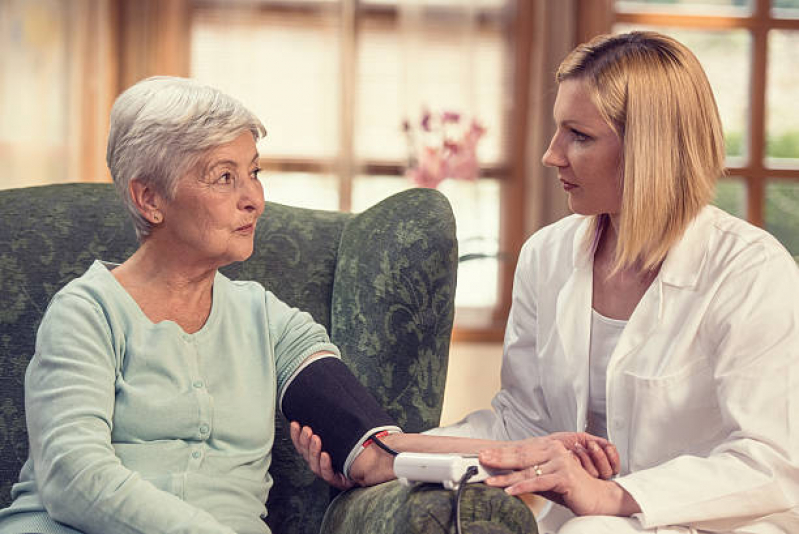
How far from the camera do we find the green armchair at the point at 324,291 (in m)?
1.87

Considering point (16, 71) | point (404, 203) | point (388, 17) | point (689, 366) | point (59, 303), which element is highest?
point (388, 17)

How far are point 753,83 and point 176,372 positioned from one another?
129 inches

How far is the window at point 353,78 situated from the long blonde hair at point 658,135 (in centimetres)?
220

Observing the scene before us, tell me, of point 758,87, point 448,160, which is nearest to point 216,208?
point 448,160

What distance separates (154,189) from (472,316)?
261cm

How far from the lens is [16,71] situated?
382 cm

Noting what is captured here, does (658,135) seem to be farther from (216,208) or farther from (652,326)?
(216,208)

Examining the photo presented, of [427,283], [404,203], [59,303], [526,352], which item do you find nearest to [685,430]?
[526,352]

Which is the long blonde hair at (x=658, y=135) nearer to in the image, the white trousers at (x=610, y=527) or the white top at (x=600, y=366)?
the white top at (x=600, y=366)

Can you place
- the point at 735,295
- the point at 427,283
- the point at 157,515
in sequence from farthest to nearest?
1. the point at 427,283
2. the point at 735,295
3. the point at 157,515

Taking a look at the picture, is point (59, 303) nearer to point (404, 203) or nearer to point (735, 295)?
point (404, 203)

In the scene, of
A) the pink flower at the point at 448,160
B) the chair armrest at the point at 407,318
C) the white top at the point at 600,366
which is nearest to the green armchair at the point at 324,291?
the chair armrest at the point at 407,318

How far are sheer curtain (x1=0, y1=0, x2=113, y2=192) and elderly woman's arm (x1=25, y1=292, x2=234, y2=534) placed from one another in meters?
2.56

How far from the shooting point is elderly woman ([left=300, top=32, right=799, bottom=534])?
4.89 feet
